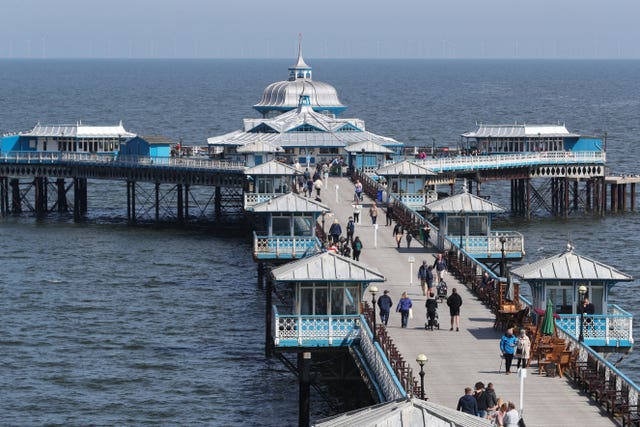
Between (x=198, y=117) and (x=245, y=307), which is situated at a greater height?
(x=198, y=117)

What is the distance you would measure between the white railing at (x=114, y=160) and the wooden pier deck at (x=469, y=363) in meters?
35.0

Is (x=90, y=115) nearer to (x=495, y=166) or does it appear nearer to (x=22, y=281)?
(x=495, y=166)

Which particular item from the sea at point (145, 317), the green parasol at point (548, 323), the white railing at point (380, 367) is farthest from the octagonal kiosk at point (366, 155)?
the green parasol at point (548, 323)

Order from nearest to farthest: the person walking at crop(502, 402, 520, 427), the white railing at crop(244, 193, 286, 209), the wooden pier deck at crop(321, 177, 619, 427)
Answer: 1. the person walking at crop(502, 402, 520, 427)
2. the wooden pier deck at crop(321, 177, 619, 427)
3. the white railing at crop(244, 193, 286, 209)

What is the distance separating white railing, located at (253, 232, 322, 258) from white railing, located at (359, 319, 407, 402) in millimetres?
Result: 15802

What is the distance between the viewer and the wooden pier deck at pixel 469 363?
3378 cm

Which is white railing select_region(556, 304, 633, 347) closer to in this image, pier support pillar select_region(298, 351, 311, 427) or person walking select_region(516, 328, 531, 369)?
person walking select_region(516, 328, 531, 369)

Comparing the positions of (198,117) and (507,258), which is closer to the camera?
(507,258)

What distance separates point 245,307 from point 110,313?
17.3 ft

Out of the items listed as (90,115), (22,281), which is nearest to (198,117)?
(90,115)

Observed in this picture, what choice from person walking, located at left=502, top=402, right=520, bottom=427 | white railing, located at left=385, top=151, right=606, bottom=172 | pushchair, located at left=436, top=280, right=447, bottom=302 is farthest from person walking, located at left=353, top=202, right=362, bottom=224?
person walking, located at left=502, top=402, right=520, bottom=427

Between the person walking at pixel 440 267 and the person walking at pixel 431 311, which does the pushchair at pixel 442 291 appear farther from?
the person walking at pixel 431 311

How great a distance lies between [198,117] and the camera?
182000 millimetres

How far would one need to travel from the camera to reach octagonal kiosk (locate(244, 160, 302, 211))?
240 feet
